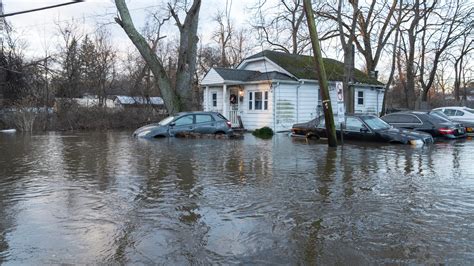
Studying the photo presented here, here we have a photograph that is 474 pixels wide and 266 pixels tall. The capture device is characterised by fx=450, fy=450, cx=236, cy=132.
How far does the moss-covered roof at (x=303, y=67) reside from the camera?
26.2 metres

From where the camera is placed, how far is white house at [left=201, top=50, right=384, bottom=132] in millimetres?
24891

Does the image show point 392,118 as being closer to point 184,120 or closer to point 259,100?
point 259,100

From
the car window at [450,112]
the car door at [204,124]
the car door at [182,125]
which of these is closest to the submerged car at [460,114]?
the car window at [450,112]

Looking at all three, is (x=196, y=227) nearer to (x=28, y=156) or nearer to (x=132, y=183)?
(x=132, y=183)

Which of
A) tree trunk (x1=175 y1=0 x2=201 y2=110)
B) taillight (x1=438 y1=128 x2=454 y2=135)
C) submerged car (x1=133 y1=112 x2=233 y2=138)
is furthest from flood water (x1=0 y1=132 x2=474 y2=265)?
tree trunk (x1=175 y1=0 x2=201 y2=110)

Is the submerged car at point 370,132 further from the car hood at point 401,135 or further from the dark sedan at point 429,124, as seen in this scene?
the dark sedan at point 429,124

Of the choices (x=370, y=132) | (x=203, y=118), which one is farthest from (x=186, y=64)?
(x=370, y=132)

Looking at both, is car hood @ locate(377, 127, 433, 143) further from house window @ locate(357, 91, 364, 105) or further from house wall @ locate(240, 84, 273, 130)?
house window @ locate(357, 91, 364, 105)

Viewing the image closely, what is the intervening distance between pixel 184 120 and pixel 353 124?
23.9 ft

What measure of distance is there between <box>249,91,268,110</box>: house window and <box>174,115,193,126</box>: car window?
20.4 ft

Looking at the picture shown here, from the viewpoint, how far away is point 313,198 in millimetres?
7289

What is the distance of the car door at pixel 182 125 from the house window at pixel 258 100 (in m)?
6.18

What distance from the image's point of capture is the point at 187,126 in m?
19.9

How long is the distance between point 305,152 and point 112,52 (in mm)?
30180
